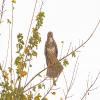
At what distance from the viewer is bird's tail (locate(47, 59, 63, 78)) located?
23.1ft

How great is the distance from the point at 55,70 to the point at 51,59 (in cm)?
51

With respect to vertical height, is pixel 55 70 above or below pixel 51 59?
below

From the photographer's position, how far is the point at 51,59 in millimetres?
7680

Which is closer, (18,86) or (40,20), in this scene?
(18,86)

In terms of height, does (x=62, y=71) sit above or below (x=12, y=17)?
below

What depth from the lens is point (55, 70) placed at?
7203mm

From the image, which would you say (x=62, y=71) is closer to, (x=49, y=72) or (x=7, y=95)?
(x=49, y=72)

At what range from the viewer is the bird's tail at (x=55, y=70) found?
703 cm

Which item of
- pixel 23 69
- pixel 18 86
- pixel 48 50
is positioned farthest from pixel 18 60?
pixel 48 50

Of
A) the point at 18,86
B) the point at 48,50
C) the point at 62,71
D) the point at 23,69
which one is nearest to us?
the point at 18,86

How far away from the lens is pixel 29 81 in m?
6.12

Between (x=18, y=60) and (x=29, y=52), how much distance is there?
203 mm

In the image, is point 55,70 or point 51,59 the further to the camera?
point 51,59

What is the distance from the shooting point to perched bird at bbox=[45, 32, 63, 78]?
7.07 meters
